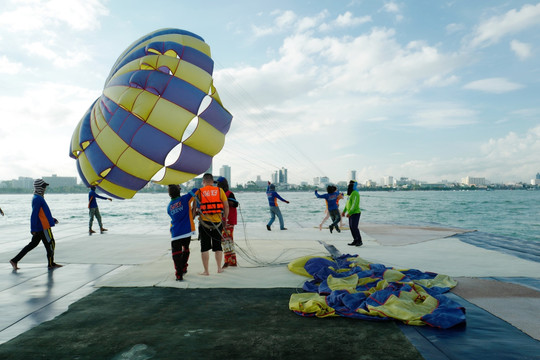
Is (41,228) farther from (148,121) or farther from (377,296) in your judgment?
(377,296)

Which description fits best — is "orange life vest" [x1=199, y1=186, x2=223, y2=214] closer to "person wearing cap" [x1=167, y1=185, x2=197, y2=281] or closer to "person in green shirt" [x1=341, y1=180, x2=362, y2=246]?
→ "person wearing cap" [x1=167, y1=185, x2=197, y2=281]

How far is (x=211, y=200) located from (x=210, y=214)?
9.9 inches

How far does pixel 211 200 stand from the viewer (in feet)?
20.0

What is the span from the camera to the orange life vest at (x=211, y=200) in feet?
19.9

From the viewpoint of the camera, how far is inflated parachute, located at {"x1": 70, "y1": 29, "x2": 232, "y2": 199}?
7406mm

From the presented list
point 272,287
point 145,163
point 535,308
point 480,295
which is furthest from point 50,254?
point 535,308

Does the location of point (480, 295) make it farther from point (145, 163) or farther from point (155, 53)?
point (155, 53)

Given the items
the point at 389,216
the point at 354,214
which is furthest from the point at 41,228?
the point at 389,216

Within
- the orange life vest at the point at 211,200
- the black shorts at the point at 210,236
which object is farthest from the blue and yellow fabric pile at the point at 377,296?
the orange life vest at the point at 211,200

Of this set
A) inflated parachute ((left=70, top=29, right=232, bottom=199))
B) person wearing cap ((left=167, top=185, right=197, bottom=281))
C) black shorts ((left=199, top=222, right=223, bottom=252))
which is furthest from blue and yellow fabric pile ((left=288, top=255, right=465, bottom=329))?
inflated parachute ((left=70, top=29, right=232, bottom=199))

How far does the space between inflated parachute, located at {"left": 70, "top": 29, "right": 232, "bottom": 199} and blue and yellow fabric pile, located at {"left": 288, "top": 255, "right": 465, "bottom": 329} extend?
419 cm

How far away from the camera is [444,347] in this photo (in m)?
3.08

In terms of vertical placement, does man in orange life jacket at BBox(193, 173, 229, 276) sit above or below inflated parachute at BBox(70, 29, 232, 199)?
below

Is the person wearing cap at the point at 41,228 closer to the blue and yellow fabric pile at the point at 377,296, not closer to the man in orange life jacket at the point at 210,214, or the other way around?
the man in orange life jacket at the point at 210,214
